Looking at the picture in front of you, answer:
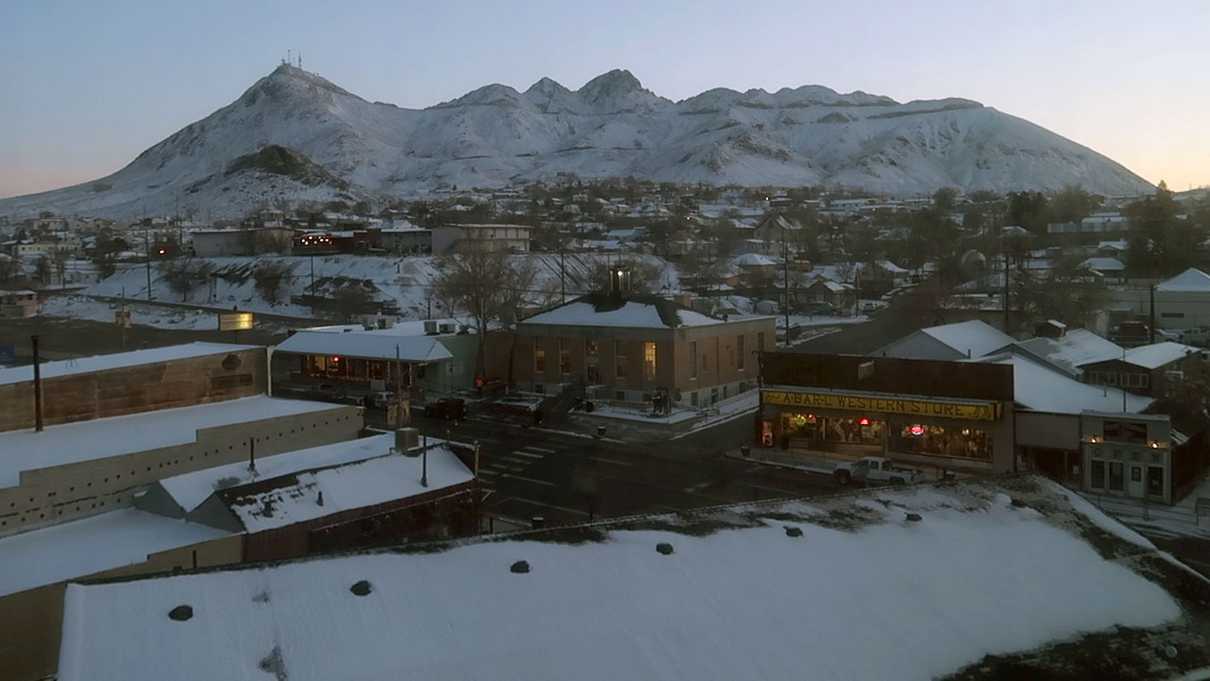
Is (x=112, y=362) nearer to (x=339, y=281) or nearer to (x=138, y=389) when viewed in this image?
(x=138, y=389)

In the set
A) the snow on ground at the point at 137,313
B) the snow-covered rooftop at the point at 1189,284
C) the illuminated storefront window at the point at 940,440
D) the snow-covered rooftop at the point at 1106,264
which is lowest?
the illuminated storefront window at the point at 940,440

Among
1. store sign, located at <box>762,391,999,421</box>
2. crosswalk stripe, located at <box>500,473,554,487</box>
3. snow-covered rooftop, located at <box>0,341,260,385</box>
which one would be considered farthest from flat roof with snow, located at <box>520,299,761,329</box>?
snow-covered rooftop, located at <box>0,341,260,385</box>

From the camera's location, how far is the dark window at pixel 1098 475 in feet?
83.7

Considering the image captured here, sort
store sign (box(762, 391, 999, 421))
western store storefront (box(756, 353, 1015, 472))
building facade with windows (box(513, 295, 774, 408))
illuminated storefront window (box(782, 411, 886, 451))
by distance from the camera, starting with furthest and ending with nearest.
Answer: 1. building facade with windows (box(513, 295, 774, 408))
2. illuminated storefront window (box(782, 411, 886, 451))
3. western store storefront (box(756, 353, 1015, 472))
4. store sign (box(762, 391, 999, 421))

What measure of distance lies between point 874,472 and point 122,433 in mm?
19850

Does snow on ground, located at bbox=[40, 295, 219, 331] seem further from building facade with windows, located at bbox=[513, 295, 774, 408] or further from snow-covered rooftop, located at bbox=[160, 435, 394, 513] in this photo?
snow-covered rooftop, located at bbox=[160, 435, 394, 513]

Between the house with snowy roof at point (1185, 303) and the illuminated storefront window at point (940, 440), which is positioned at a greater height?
the house with snowy roof at point (1185, 303)

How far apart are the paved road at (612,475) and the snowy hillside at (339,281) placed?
4082 centimetres

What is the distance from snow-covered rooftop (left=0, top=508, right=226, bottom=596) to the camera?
15.2 m

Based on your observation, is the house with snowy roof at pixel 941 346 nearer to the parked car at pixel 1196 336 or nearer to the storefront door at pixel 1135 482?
the storefront door at pixel 1135 482

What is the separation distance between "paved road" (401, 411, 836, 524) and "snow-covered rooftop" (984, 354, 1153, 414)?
6733 millimetres

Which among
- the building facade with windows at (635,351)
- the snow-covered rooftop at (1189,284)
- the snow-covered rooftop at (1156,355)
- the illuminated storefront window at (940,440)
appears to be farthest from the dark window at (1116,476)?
the snow-covered rooftop at (1189,284)

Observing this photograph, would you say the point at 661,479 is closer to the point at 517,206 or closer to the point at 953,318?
the point at 953,318

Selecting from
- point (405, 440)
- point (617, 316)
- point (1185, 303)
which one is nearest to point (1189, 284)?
point (1185, 303)
